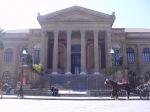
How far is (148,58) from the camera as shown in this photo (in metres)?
56.0

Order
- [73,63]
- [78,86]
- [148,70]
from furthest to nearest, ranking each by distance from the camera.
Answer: [148,70] → [73,63] → [78,86]

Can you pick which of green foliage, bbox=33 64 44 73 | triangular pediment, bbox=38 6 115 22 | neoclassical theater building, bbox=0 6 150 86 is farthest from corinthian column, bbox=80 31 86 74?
green foliage, bbox=33 64 44 73

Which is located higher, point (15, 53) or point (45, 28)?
point (45, 28)

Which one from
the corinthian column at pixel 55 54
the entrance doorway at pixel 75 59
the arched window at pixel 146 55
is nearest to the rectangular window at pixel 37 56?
the corinthian column at pixel 55 54

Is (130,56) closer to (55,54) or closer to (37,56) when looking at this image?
(55,54)

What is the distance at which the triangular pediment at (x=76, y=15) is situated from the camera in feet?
160

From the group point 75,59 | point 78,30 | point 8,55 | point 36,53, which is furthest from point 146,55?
point 8,55

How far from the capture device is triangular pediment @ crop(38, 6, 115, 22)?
48.8 meters

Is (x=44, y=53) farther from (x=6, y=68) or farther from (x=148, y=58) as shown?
(x=148, y=58)

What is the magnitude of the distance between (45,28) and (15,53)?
11.7 metres

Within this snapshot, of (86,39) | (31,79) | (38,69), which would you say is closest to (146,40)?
(86,39)

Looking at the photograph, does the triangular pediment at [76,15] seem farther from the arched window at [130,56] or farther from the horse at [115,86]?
the horse at [115,86]

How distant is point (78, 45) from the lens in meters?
52.5
